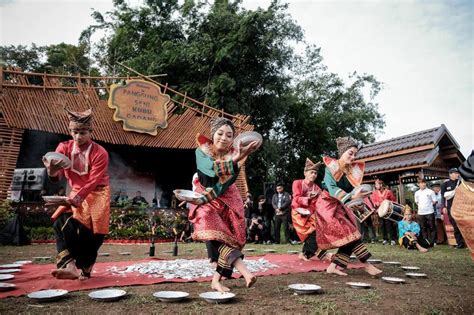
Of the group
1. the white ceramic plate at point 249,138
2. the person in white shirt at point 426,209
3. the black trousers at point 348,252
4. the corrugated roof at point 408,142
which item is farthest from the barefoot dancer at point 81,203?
the corrugated roof at point 408,142

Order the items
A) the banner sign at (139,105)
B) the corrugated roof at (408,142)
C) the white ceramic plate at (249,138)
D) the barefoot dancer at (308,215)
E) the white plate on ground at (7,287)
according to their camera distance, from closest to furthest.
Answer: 1. the white ceramic plate at (249,138)
2. the white plate on ground at (7,287)
3. the barefoot dancer at (308,215)
4. the corrugated roof at (408,142)
5. the banner sign at (139,105)

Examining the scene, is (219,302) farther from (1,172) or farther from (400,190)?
(400,190)

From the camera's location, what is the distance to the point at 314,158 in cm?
2288

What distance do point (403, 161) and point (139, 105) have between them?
8.78 meters

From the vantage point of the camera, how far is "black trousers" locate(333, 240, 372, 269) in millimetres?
4477

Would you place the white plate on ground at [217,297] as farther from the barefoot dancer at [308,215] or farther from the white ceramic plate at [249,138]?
the barefoot dancer at [308,215]

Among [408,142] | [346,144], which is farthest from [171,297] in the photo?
[408,142]

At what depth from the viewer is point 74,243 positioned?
3.97 meters

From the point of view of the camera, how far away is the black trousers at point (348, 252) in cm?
448

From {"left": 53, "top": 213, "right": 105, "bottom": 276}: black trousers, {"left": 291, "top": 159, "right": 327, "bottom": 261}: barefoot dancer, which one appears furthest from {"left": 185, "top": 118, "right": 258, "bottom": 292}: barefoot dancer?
{"left": 291, "top": 159, "right": 327, "bottom": 261}: barefoot dancer

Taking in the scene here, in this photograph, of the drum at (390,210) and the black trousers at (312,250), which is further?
the drum at (390,210)

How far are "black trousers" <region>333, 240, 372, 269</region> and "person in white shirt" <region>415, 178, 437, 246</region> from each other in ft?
20.3

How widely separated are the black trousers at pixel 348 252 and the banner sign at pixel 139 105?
8.95 metres

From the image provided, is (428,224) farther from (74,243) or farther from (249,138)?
(74,243)
